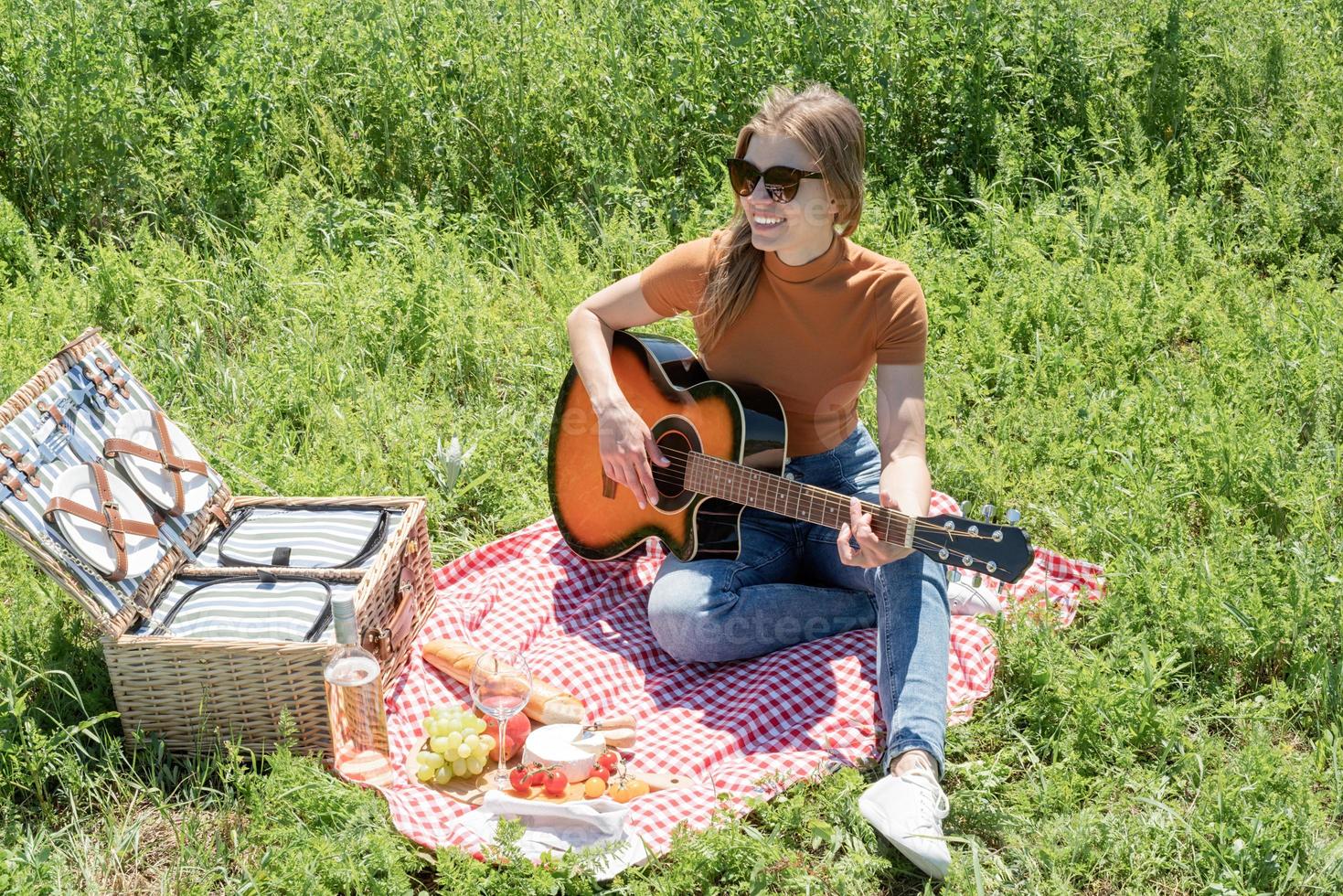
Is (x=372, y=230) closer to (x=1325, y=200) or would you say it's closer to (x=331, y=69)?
(x=331, y=69)

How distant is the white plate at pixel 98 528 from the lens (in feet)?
10.9

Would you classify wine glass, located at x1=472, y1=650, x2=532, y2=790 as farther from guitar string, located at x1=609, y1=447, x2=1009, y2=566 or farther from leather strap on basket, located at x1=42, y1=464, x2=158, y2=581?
leather strap on basket, located at x1=42, y1=464, x2=158, y2=581

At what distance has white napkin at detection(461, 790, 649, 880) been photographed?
305cm

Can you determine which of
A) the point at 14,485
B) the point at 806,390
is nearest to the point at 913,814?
the point at 806,390

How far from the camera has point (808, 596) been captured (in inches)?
149

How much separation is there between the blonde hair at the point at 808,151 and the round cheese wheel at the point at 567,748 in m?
1.23

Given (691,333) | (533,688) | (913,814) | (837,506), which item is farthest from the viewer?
(691,333)

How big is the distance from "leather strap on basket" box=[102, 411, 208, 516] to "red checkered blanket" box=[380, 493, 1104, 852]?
2.65ft

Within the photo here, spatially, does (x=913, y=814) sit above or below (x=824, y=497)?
below

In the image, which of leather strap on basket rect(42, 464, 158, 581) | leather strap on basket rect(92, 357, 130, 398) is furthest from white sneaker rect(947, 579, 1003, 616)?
leather strap on basket rect(92, 357, 130, 398)

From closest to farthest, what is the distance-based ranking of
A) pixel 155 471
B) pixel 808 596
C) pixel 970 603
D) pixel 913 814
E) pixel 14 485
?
pixel 913 814 < pixel 14 485 < pixel 155 471 < pixel 808 596 < pixel 970 603

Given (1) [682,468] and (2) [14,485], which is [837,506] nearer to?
(1) [682,468]

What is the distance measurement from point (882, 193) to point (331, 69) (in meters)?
2.77

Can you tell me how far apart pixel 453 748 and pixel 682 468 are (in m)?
1.06
